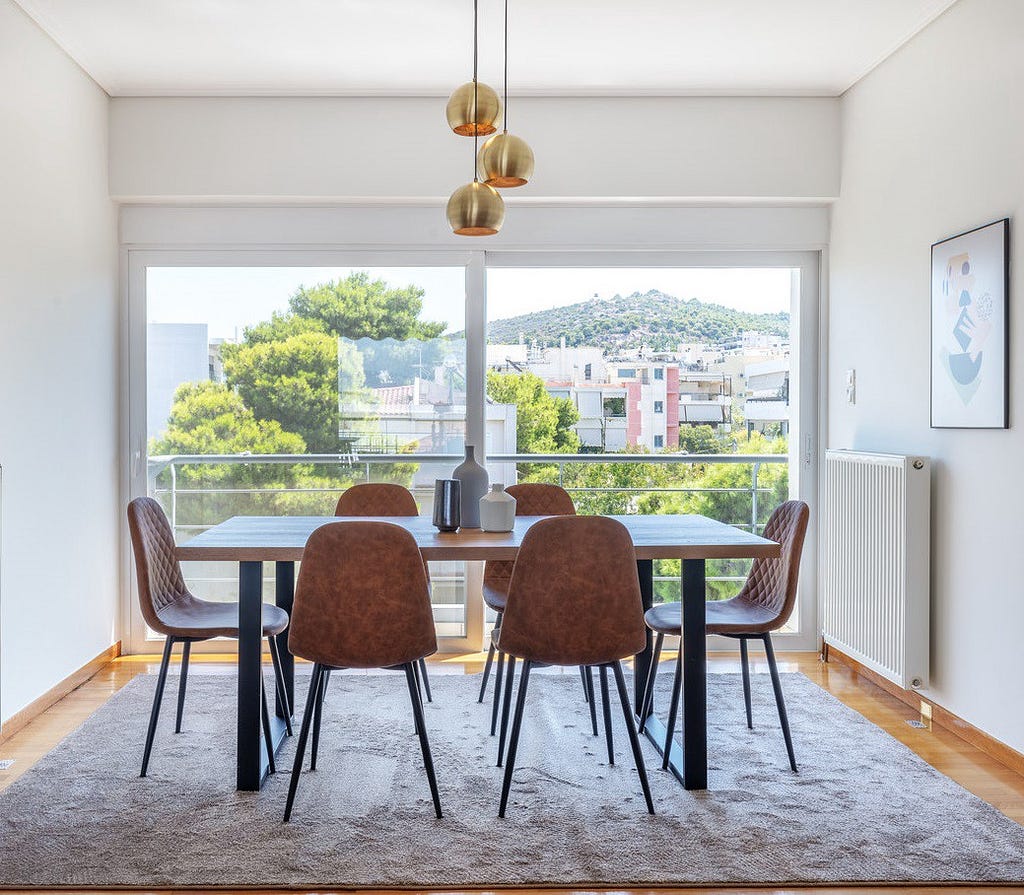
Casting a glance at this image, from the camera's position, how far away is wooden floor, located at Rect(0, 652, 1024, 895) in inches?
108

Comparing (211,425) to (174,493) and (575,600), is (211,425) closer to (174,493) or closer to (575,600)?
(174,493)

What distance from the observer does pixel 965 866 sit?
2295 mm

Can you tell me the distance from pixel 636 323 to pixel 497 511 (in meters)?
2.03

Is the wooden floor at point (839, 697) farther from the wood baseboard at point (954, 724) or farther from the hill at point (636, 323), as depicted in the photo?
the hill at point (636, 323)

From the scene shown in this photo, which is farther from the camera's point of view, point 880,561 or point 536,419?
point 536,419

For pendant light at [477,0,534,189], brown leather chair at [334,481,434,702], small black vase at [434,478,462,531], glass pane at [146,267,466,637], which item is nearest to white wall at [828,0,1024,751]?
pendant light at [477,0,534,189]

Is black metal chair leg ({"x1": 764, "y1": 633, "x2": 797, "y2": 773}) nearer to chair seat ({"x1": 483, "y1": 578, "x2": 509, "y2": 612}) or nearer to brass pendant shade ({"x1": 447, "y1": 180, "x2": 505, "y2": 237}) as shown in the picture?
chair seat ({"x1": 483, "y1": 578, "x2": 509, "y2": 612})

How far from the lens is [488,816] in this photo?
2.58 metres

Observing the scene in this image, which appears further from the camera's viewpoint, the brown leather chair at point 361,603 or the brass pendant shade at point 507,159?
the brass pendant shade at point 507,159

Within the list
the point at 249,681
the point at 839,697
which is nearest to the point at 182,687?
the point at 249,681

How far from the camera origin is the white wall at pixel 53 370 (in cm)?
340

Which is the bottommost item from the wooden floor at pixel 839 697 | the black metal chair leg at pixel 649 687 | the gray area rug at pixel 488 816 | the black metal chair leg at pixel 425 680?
the wooden floor at pixel 839 697

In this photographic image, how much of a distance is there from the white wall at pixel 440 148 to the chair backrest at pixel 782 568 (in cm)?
199

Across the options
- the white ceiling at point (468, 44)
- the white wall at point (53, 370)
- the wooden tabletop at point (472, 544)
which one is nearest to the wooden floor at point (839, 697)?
the white wall at point (53, 370)
